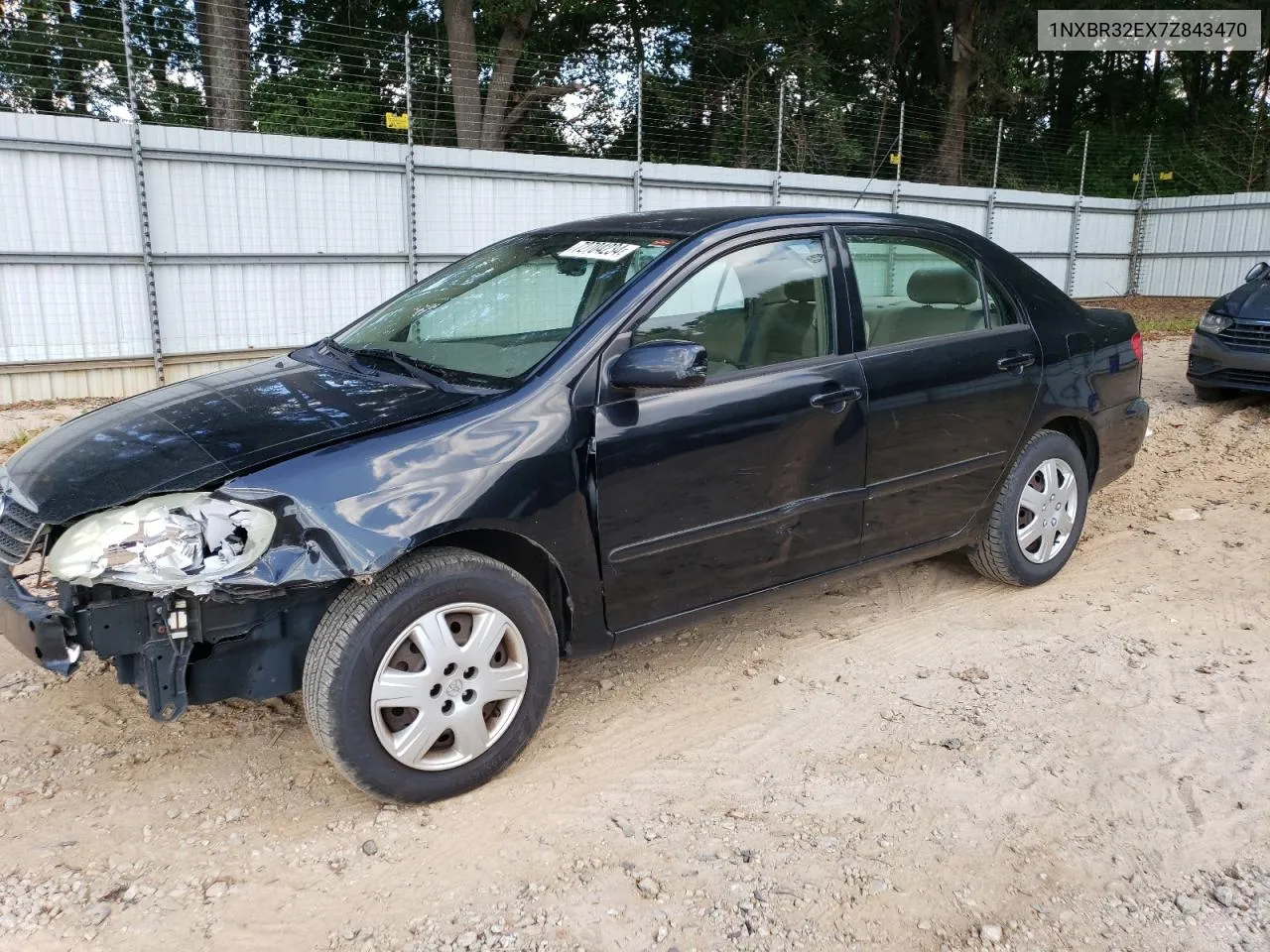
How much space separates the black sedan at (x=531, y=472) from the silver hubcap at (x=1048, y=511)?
29 mm

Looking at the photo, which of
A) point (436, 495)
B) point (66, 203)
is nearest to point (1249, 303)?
point (436, 495)

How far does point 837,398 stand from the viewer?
3676mm

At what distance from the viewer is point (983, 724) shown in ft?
11.4

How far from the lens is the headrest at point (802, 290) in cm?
373

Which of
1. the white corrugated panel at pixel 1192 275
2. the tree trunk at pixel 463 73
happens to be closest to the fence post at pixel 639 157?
the tree trunk at pixel 463 73

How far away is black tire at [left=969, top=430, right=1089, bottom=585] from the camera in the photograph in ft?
14.5

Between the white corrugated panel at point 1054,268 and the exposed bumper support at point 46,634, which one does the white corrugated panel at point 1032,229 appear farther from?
the exposed bumper support at point 46,634

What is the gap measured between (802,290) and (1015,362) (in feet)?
3.75

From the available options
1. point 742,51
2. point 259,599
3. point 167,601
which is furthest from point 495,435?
point 742,51

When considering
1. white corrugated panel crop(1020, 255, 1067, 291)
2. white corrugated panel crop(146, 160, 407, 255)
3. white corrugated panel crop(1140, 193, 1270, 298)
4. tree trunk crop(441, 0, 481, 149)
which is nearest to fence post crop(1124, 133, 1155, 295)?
white corrugated panel crop(1140, 193, 1270, 298)

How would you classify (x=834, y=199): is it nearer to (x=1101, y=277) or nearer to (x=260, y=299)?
(x=1101, y=277)

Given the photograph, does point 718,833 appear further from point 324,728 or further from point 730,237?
point 730,237

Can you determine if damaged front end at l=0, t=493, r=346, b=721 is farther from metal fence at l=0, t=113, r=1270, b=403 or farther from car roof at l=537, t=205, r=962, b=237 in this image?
metal fence at l=0, t=113, r=1270, b=403

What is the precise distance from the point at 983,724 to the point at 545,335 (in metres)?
1.97
